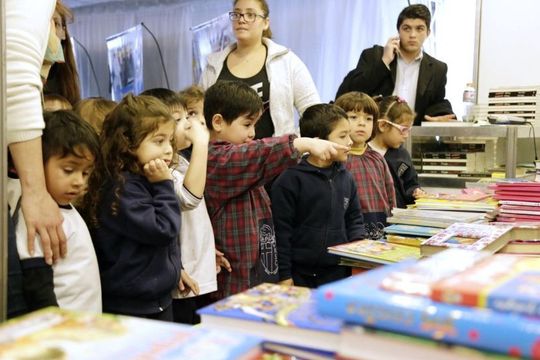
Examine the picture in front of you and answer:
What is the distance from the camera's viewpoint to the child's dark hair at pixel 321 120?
2318mm

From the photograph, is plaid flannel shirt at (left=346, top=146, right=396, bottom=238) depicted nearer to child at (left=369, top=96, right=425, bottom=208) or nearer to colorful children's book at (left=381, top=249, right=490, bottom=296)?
child at (left=369, top=96, right=425, bottom=208)

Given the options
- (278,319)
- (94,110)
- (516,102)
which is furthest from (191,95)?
(516,102)

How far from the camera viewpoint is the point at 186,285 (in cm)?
185

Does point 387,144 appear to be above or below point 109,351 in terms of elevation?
above

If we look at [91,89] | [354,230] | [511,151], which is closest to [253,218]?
[354,230]

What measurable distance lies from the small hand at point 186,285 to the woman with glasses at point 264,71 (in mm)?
1027

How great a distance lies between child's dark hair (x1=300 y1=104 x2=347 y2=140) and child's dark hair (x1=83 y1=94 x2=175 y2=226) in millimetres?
832

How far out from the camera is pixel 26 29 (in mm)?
1188

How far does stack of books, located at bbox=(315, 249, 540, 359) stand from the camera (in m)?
0.59

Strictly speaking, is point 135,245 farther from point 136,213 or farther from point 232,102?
point 232,102

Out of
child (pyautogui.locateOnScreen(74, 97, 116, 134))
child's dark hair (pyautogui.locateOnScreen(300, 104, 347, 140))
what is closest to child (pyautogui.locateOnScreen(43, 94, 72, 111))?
child (pyautogui.locateOnScreen(74, 97, 116, 134))

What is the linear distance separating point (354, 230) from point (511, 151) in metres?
1.36

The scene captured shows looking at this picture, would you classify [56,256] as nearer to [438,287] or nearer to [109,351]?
[109,351]

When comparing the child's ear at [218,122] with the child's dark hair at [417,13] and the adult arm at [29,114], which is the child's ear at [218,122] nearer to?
the adult arm at [29,114]
